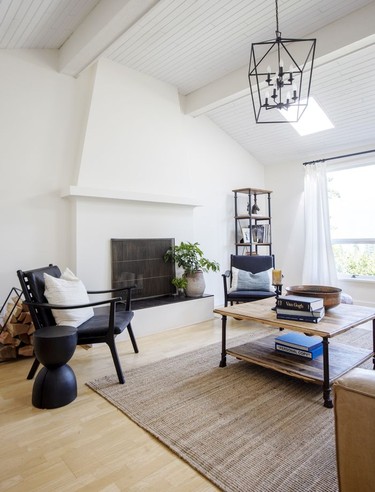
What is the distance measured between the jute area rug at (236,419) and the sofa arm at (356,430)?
0.39m

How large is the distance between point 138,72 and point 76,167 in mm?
1453

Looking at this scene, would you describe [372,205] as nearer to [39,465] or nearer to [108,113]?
[108,113]

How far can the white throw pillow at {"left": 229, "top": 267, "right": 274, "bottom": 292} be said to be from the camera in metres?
4.00

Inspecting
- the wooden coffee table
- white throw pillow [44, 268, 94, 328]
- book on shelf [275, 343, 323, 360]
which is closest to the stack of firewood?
white throw pillow [44, 268, 94, 328]

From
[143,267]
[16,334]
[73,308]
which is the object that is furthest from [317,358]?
[16,334]

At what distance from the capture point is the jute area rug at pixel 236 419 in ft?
4.67

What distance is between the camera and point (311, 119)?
463 centimetres

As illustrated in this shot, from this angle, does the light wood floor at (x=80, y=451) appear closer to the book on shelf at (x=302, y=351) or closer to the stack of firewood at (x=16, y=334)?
the stack of firewood at (x=16, y=334)

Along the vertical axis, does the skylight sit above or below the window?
above

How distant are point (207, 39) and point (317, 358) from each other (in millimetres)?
3224

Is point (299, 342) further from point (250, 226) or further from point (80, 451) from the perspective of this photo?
point (250, 226)

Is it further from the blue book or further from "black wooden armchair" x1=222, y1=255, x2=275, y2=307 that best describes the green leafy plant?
the blue book

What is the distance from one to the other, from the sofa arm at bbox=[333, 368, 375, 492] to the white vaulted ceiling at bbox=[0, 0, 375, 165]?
2.89 meters

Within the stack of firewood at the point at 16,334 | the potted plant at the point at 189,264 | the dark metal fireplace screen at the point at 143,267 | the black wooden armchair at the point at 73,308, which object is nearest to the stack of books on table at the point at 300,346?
the black wooden armchair at the point at 73,308
